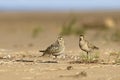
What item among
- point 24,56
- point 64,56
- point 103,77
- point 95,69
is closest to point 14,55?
point 24,56

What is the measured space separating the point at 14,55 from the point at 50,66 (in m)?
2.90

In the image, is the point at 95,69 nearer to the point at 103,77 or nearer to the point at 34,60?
the point at 103,77

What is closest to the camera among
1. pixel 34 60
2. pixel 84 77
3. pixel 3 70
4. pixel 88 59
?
pixel 84 77

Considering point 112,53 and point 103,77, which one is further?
point 112,53

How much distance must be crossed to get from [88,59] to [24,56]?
2.55 m

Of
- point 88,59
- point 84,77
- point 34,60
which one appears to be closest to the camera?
point 84,77

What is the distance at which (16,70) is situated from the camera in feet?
39.8

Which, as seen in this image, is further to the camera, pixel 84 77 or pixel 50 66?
pixel 50 66

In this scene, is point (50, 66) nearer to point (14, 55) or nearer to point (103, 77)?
point (103, 77)

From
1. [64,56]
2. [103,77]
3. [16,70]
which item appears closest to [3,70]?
[16,70]

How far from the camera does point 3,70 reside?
1209 centimetres

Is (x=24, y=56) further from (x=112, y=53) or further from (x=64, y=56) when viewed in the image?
(x=112, y=53)

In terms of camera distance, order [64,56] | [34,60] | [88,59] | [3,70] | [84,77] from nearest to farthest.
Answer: [84,77] → [3,70] → [88,59] → [34,60] → [64,56]

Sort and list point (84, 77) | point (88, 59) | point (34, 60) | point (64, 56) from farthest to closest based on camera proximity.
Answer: point (64, 56) → point (34, 60) → point (88, 59) → point (84, 77)
